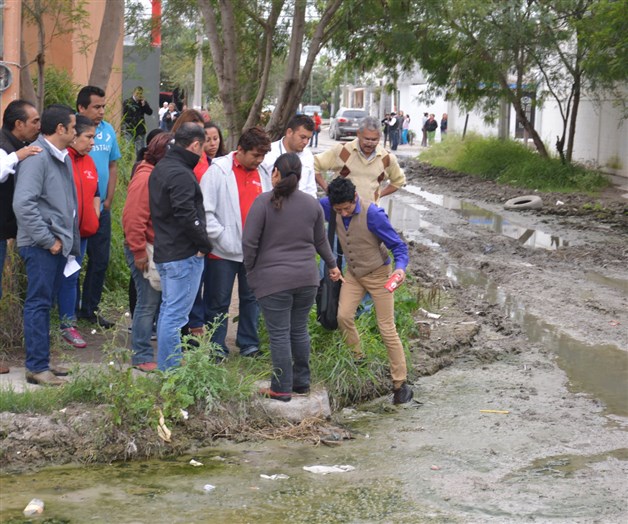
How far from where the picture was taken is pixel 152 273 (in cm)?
721

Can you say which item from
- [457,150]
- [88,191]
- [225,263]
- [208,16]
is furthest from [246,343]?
[457,150]

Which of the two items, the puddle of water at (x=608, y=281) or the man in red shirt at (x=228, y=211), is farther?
the puddle of water at (x=608, y=281)

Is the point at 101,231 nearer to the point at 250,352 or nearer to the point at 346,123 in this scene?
the point at 250,352

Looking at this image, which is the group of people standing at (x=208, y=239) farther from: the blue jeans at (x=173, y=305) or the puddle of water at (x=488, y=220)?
the puddle of water at (x=488, y=220)

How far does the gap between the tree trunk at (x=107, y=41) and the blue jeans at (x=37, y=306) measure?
11.6ft

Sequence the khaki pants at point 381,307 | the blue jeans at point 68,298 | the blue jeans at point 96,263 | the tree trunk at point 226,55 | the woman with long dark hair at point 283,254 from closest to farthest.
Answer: the woman with long dark hair at point 283,254
the khaki pants at point 381,307
the blue jeans at point 68,298
the blue jeans at point 96,263
the tree trunk at point 226,55

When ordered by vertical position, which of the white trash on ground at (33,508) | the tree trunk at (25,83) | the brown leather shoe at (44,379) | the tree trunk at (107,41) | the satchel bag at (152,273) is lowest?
the white trash on ground at (33,508)

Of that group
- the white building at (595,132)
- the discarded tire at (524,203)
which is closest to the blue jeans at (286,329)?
the discarded tire at (524,203)

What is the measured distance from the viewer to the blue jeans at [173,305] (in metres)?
6.93

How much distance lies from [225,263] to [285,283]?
0.96 m

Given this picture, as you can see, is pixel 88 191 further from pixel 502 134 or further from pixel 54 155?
pixel 502 134

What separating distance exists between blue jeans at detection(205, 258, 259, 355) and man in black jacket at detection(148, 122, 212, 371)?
19.1 inches

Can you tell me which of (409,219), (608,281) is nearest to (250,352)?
(608,281)

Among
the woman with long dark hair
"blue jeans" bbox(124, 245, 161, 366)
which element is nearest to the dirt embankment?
the woman with long dark hair
